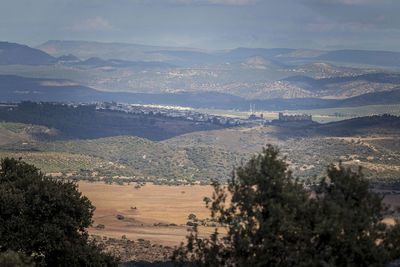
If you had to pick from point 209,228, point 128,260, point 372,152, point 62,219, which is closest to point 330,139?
point 372,152

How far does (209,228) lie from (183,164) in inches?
2510

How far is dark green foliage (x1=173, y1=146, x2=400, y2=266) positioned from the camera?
2156 cm

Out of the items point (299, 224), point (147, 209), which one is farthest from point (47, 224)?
point (147, 209)

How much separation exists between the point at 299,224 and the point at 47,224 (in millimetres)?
16073

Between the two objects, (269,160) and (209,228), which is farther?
(209,228)

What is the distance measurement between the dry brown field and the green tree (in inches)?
702

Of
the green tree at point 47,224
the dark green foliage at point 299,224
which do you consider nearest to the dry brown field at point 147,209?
the green tree at point 47,224

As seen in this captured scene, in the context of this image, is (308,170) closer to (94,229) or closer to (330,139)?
(330,139)

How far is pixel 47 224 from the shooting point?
3266 centimetres

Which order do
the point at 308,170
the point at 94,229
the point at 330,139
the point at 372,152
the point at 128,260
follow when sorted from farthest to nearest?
the point at 330,139, the point at 372,152, the point at 308,170, the point at 94,229, the point at 128,260

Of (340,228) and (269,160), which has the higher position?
(269,160)

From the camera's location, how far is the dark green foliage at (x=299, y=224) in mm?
21562

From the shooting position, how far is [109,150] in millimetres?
138250

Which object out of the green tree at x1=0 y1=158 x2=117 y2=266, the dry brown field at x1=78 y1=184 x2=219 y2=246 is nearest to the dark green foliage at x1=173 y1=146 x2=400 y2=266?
the green tree at x1=0 y1=158 x2=117 y2=266
